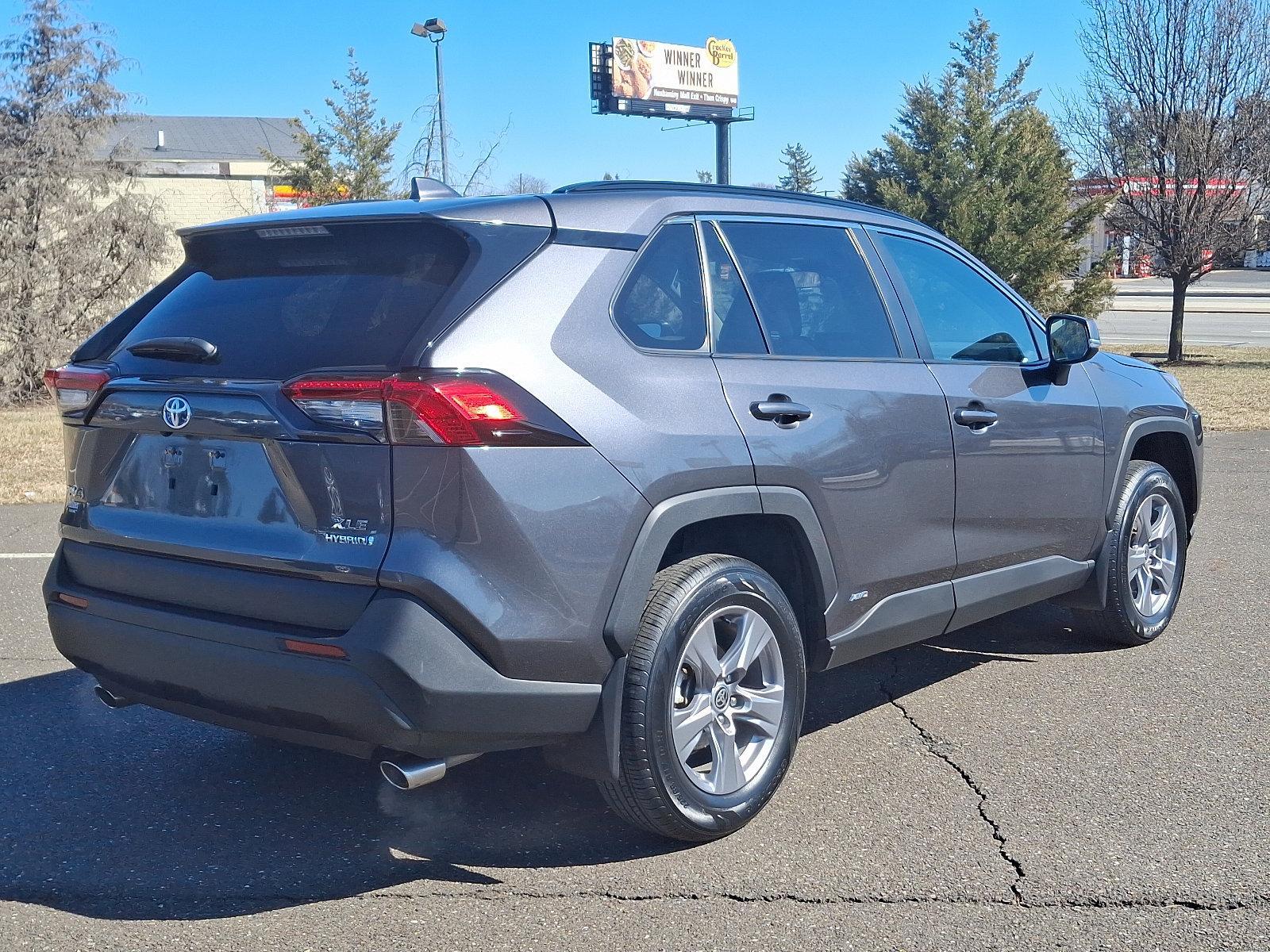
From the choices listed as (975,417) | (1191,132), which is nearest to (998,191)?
(1191,132)

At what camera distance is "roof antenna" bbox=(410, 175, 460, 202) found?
383 cm

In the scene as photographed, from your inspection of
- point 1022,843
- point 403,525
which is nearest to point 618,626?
point 403,525

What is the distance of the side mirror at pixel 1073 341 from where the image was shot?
501 cm

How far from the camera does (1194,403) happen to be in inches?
631

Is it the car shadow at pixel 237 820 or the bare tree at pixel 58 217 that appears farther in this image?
the bare tree at pixel 58 217

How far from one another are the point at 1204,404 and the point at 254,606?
1490cm

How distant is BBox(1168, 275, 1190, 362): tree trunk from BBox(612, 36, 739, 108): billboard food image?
56186 mm

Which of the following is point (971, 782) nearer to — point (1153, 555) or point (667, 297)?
point (667, 297)

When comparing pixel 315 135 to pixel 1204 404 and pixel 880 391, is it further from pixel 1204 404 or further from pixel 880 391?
pixel 880 391

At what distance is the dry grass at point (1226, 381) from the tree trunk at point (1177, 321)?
0.21 m

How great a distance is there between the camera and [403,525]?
3.12 m

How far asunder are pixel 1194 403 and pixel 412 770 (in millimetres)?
14882

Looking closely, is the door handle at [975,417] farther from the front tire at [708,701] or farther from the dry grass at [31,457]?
the dry grass at [31,457]

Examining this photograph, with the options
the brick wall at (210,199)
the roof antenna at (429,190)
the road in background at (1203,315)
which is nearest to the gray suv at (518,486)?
the roof antenna at (429,190)
